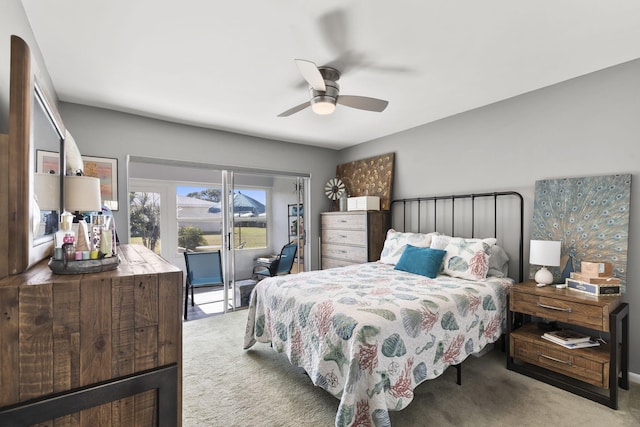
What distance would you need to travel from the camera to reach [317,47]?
6.91ft

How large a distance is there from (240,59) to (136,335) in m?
2.00

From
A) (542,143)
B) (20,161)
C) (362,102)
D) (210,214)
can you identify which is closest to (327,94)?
(362,102)

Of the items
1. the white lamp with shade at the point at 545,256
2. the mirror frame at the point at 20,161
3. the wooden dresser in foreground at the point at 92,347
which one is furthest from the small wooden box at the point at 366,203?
the mirror frame at the point at 20,161

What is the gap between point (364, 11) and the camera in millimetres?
1758

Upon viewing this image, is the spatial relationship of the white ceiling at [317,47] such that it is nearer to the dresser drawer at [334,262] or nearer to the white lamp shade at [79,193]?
the white lamp shade at [79,193]

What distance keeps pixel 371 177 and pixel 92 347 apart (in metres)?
4.00

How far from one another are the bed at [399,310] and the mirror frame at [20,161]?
1.53 meters

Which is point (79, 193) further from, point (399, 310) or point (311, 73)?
point (399, 310)

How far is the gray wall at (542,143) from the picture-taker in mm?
2373

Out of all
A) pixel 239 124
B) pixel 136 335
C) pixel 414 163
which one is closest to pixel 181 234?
pixel 239 124

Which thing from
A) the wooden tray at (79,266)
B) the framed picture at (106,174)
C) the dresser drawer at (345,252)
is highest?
the framed picture at (106,174)

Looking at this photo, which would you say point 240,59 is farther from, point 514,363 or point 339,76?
point 514,363

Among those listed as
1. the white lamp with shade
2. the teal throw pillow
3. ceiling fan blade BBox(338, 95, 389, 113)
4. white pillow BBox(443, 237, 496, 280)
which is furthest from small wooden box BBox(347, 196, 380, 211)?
the white lamp with shade

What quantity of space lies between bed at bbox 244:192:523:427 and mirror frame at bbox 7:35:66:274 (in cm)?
153
